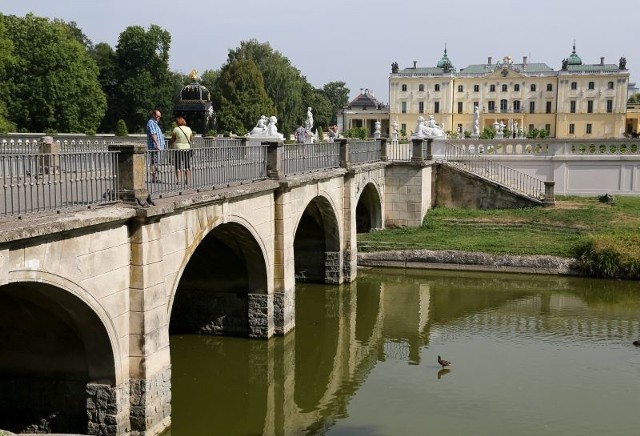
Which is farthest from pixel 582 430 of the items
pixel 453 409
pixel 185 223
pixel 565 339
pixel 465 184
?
pixel 465 184

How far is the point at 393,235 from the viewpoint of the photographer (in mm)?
28312

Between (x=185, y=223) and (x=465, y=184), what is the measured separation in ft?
70.5

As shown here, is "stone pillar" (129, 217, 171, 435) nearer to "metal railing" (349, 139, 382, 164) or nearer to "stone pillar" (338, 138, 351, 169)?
"stone pillar" (338, 138, 351, 169)

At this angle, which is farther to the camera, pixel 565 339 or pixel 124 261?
pixel 565 339

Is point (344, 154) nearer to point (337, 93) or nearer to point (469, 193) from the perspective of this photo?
point (469, 193)

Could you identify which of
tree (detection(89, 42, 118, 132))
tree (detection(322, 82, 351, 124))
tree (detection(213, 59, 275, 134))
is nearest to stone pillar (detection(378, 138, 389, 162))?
tree (detection(213, 59, 275, 134))

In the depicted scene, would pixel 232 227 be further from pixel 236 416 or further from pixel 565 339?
pixel 565 339

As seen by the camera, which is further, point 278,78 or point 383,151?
point 278,78

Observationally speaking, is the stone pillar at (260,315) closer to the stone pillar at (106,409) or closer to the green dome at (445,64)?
the stone pillar at (106,409)

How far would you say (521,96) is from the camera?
3533 inches

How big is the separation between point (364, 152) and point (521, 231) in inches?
276

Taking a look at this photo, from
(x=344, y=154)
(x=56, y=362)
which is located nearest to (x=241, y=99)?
(x=344, y=154)

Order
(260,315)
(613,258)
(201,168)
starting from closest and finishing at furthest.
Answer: (201,168) < (260,315) < (613,258)

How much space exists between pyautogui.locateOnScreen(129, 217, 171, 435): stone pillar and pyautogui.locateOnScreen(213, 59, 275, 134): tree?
48194mm
